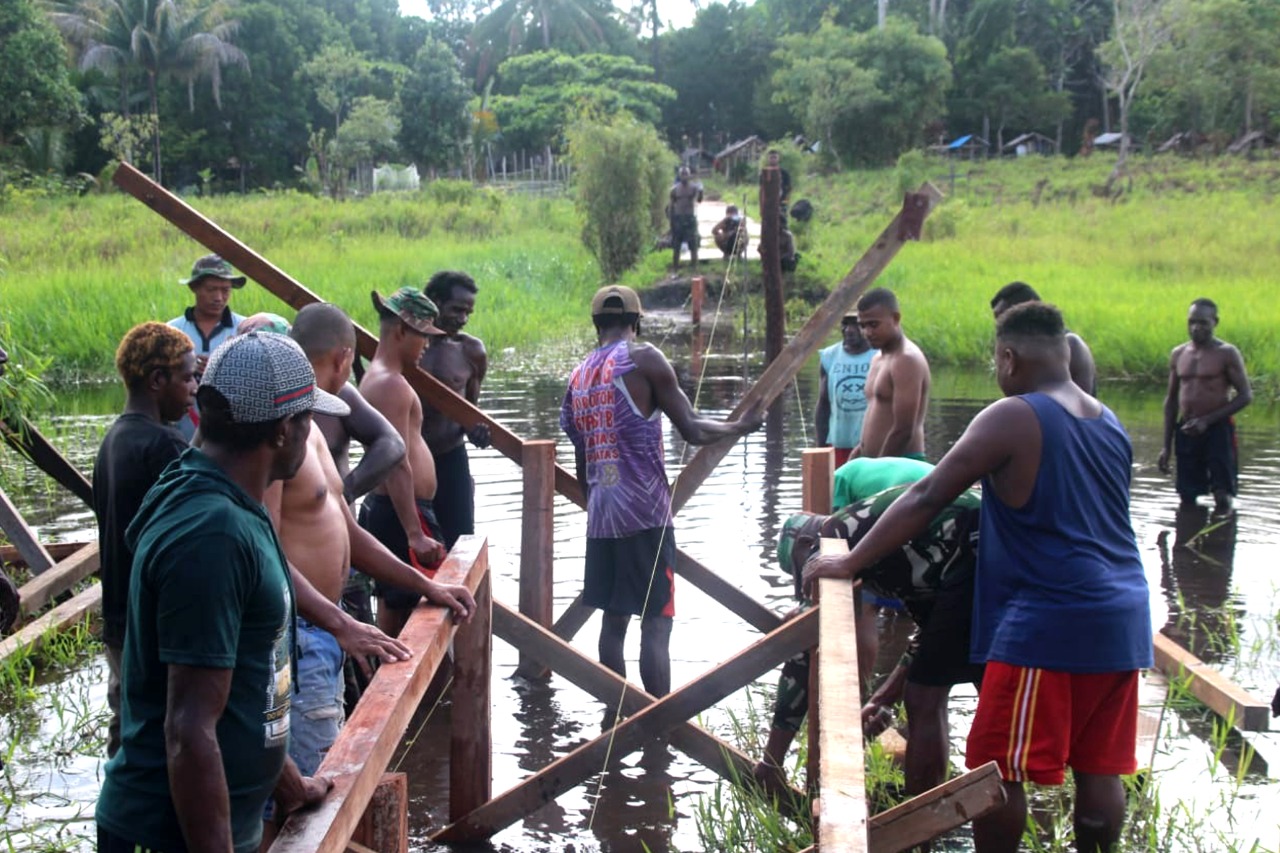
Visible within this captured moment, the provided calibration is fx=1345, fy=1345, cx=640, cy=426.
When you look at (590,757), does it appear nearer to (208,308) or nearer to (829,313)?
(829,313)

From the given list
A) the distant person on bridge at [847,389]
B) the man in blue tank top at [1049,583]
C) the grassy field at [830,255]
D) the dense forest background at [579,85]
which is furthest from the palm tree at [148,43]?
the man in blue tank top at [1049,583]

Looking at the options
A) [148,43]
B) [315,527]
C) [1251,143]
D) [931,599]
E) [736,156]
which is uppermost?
[148,43]

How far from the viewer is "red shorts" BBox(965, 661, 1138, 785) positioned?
12.0ft

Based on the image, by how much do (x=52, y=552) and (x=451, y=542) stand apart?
9.03 feet

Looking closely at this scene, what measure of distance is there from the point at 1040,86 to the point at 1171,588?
44410mm

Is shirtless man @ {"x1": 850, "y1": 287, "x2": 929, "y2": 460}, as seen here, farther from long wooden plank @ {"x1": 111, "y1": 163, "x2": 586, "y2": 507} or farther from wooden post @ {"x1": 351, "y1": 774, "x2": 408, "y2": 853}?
wooden post @ {"x1": 351, "y1": 774, "x2": 408, "y2": 853}

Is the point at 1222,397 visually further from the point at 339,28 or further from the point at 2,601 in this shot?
the point at 339,28

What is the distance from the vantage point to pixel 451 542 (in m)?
6.35

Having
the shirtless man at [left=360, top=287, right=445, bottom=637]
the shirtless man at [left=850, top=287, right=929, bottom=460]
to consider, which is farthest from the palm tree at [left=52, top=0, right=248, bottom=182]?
the shirtless man at [left=360, top=287, right=445, bottom=637]

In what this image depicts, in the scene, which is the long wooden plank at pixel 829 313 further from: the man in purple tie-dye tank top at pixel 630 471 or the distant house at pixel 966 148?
the distant house at pixel 966 148

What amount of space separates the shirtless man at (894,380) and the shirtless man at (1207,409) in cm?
381

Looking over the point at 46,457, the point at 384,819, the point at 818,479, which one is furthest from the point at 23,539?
the point at 384,819

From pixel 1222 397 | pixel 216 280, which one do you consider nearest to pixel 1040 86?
pixel 1222 397

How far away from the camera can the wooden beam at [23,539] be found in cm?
669
